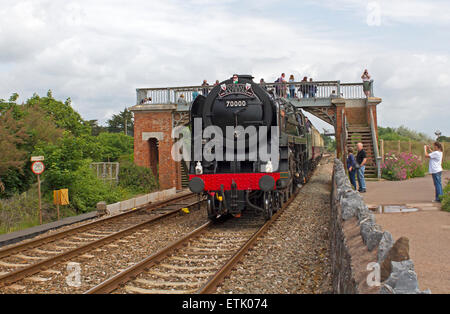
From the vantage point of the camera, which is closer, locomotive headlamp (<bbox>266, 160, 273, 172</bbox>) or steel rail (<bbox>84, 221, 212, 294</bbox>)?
steel rail (<bbox>84, 221, 212, 294</bbox>)

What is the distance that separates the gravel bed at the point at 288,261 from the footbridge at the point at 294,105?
9097mm

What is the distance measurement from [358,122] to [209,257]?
15.1 metres

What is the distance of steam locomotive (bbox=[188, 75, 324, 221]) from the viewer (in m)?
9.93

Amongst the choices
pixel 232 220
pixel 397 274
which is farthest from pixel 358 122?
pixel 397 274

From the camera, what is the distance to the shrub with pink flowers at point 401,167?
702 inches

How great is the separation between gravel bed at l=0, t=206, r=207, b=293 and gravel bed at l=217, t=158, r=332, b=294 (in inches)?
77.8

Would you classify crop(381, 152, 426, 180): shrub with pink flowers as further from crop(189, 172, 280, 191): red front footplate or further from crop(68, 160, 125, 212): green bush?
crop(68, 160, 125, 212): green bush

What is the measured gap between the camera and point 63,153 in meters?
13.9

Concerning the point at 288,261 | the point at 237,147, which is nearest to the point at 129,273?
the point at 288,261

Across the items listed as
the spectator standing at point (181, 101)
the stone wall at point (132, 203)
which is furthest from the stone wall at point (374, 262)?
the spectator standing at point (181, 101)
